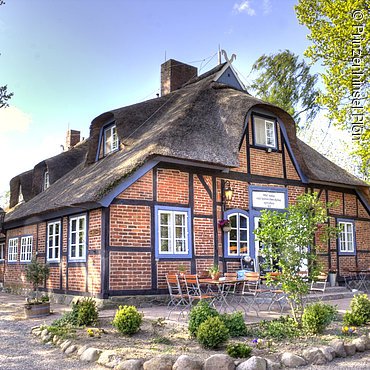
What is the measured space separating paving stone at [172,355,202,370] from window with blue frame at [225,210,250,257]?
6.64m

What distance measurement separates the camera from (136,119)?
1277cm

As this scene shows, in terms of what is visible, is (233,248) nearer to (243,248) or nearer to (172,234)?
(243,248)

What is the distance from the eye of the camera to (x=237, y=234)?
39.5 feet

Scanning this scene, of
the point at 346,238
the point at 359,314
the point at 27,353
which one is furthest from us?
the point at 346,238

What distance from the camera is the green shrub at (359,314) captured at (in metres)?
7.27

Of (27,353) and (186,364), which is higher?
(186,364)

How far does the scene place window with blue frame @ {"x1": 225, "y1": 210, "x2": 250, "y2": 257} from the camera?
11.8m

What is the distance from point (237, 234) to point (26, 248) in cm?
706

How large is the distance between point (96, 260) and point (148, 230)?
4.39 ft

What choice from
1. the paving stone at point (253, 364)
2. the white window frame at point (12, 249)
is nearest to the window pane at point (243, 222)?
the paving stone at point (253, 364)

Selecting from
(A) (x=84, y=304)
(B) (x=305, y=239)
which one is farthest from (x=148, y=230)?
(B) (x=305, y=239)

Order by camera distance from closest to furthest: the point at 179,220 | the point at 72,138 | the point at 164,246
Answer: the point at 164,246 → the point at 179,220 → the point at 72,138

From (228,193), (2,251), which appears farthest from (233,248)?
(2,251)

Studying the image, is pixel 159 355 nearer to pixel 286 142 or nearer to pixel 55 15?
pixel 55 15
